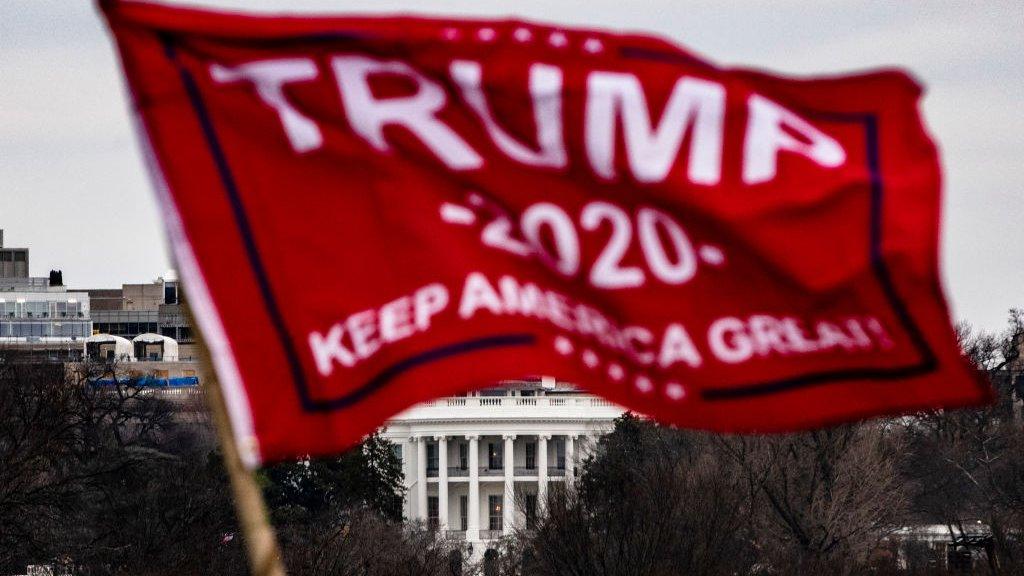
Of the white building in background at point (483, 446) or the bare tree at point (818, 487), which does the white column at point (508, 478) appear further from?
the bare tree at point (818, 487)

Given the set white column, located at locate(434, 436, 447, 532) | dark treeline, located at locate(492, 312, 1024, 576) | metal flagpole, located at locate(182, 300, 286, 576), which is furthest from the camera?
white column, located at locate(434, 436, 447, 532)

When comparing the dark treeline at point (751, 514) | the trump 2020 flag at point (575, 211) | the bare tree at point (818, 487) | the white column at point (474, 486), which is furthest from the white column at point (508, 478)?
the trump 2020 flag at point (575, 211)

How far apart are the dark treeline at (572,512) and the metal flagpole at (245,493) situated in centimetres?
4301

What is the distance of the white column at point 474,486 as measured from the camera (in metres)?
155

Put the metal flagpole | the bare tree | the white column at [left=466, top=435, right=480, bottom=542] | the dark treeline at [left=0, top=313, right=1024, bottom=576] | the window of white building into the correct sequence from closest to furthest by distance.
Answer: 1. the metal flagpole
2. the dark treeline at [left=0, top=313, right=1024, bottom=576]
3. the bare tree
4. the white column at [left=466, top=435, right=480, bottom=542]
5. the window of white building

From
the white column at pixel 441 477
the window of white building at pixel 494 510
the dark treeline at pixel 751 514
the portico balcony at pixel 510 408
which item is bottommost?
the dark treeline at pixel 751 514

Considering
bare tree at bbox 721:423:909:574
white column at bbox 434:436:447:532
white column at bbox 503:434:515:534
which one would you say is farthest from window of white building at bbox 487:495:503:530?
bare tree at bbox 721:423:909:574

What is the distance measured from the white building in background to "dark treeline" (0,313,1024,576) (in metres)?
51.0

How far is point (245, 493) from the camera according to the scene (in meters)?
9.82

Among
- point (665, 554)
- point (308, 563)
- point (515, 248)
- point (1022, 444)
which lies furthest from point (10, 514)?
point (1022, 444)

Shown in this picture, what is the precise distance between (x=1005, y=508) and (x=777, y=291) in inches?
3558

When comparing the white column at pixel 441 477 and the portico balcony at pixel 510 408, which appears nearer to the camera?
the white column at pixel 441 477

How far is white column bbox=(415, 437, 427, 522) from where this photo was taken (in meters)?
158

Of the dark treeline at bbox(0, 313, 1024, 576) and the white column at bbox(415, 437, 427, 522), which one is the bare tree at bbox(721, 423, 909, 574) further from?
the white column at bbox(415, 437, 427, 522)
